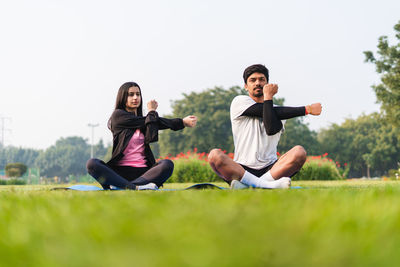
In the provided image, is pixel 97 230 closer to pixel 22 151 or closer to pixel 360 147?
pixel 360 147

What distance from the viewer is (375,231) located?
1334mm

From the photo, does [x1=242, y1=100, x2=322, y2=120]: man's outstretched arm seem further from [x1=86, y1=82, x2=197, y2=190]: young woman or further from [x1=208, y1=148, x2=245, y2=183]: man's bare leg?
[x1=86, y1=82, x2=197, y2=190]: young woman

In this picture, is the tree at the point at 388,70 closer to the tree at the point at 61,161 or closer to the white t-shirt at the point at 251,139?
the white t-shirt at the point at 251,139

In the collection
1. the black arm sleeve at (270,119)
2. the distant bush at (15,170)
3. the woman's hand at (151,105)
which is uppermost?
the woman's hand at (151,105)

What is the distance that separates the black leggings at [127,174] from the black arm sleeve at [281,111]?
4.07 ft

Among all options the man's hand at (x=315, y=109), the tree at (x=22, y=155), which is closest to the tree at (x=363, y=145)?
the man's hand at (x=315, y=109)

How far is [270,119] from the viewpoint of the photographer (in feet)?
17.1

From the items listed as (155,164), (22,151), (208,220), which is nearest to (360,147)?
(155,164)

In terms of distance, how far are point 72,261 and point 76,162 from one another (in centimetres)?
9706

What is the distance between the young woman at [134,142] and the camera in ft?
18.2

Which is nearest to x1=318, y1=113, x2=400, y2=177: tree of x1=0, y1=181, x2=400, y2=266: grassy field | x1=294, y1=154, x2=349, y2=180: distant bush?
x1=294, y1=154, x2=349, y2=180: distant bush

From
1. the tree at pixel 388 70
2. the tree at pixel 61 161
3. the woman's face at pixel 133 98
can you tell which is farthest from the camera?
the tree at pixel 61 161

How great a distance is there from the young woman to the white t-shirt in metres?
0.64

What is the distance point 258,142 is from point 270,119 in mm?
474
